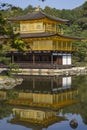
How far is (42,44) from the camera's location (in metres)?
50.5

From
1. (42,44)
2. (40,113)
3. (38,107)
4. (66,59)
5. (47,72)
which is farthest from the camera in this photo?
(66,59)

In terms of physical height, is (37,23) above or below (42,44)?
above

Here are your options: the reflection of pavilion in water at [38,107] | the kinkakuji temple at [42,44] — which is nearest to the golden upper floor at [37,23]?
the kinkakuji temple at [42,44]

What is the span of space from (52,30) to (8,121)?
1658 inches

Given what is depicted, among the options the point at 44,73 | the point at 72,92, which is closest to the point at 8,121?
the point at 72,92

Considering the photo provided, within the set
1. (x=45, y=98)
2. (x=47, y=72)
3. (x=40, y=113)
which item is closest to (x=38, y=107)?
(x=40, y=113)

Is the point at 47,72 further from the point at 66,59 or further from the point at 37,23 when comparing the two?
the point at 37,23

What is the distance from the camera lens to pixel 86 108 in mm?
18141

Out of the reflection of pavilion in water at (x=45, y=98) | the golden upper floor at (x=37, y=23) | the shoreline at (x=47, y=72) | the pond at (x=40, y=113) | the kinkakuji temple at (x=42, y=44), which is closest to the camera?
the pond at (x=40, y=113)

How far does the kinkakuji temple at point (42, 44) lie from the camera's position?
164 ft

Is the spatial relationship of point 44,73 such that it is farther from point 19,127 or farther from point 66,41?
point 19,127

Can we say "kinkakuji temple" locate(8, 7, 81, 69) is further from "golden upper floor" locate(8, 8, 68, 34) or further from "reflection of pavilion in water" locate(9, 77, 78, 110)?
"reflection of pavilion in water" locate(9, 77, 78, 110)

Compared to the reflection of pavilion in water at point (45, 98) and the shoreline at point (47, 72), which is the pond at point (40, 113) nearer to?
the reflection of pavilion in water at point (45, 98)

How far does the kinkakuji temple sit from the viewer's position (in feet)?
164
